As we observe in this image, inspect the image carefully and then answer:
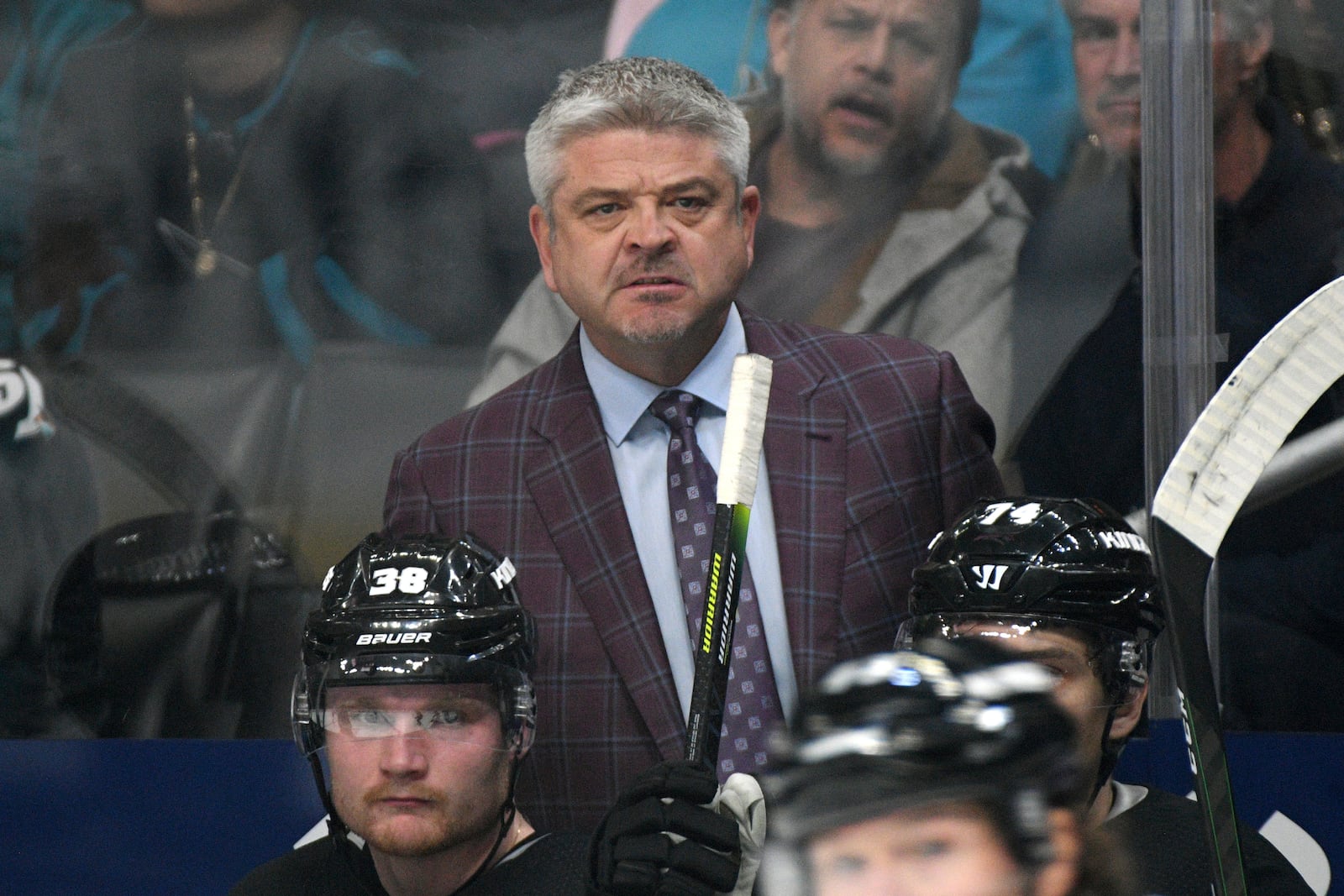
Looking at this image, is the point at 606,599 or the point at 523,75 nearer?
the point at 606,599

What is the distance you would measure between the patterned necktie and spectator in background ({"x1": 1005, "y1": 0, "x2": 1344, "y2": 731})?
656mm

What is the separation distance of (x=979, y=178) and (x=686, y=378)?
0.68 meters

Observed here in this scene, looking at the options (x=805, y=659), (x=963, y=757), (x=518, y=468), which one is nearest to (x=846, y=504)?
(x=805, y=659)

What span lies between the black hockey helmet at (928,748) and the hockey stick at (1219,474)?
73 cm

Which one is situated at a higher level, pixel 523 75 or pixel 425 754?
pixel 523 75

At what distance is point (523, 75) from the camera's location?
272 centimetres

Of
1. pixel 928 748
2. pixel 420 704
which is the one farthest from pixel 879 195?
Result: pixel 928 748

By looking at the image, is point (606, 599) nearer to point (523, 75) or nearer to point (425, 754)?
point (425, 754)

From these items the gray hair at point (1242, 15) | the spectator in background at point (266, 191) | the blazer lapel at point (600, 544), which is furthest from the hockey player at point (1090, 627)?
the spectator in background at point (266, 191)

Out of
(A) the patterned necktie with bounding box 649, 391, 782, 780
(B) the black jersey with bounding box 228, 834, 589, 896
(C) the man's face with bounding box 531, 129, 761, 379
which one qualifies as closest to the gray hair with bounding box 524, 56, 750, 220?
(C) the man's face with bounding box 531, 129, 761, 379

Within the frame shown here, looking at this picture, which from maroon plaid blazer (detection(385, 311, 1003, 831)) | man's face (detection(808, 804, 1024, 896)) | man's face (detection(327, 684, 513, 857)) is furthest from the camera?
maroon plaid blazer (detection(385, 311, 1003, 831))

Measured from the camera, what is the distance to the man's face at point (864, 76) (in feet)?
8.68

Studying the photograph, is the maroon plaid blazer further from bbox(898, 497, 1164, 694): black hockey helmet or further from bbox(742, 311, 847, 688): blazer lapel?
bbox(898, 497, 1164, 694): black hockey helmet

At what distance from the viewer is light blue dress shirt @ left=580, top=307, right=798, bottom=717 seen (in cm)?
223
